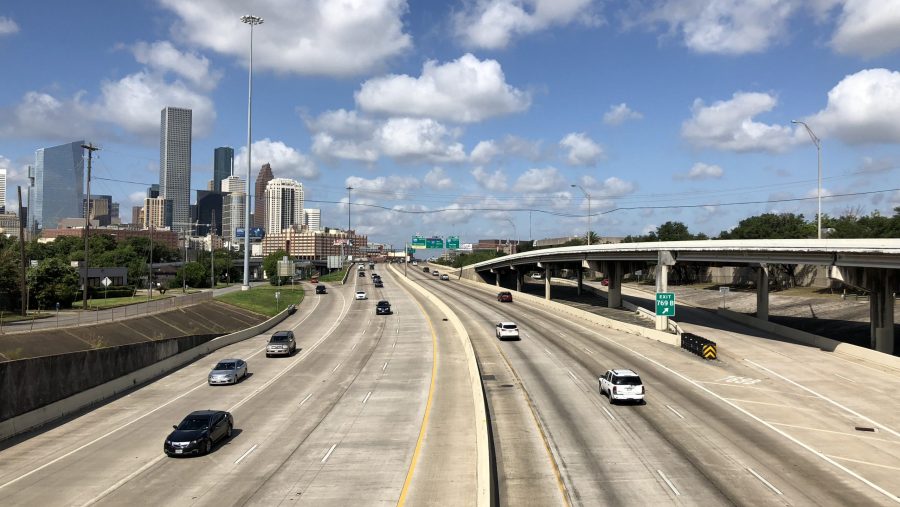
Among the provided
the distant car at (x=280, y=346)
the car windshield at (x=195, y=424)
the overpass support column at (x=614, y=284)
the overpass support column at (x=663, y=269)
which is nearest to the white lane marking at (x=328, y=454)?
the car windshield at (x=195, y=424)

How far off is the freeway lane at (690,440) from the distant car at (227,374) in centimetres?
1712

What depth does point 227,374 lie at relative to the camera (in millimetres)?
36469

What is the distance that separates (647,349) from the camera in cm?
4641

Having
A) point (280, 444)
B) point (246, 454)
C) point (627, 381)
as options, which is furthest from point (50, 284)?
point (627, 381)

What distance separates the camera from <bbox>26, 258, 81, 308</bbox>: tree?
5822 cm

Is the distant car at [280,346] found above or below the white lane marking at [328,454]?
above

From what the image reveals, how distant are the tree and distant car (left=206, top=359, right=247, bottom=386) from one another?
101ft

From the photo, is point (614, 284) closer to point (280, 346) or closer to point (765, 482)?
point (280, 346)

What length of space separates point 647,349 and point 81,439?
120 feet

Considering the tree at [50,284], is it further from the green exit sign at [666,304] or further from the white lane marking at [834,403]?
the white lane marking at [834,403]

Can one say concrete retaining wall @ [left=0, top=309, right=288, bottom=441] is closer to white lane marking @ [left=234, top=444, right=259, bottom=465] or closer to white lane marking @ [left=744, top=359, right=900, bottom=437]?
white lane marking @ [left=234, top=444, right=259, bottom=465]

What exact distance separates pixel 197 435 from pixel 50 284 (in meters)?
46.9

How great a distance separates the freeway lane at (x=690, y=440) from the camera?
17906mm

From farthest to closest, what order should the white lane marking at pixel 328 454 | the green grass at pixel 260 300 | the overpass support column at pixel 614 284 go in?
the overpass support column at pixel 614 284 < the green grass at pixel 260 300 < the white lane marking at pixel 328 454
